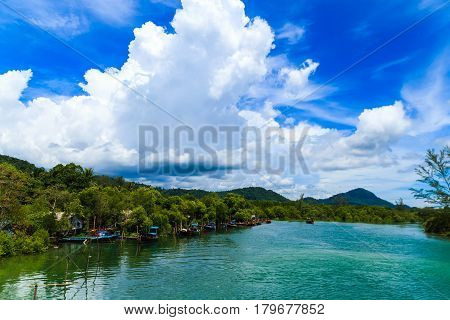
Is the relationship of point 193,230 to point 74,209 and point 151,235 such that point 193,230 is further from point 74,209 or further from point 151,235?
point 74,209

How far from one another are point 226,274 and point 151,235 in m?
23.6

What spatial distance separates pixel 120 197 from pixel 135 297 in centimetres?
3336

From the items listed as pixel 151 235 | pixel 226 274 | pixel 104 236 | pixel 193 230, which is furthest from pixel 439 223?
pixel 104 236

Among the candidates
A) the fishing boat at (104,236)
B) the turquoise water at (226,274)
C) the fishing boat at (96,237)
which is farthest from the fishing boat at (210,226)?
the turquoise water at (226,274)

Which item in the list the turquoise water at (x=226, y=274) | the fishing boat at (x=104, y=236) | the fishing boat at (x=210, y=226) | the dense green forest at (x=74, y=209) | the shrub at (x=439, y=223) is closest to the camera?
the turquoise water at (x=226, y=274)

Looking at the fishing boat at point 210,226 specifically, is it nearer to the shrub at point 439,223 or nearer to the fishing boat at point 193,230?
the fishing boat at point 193,230

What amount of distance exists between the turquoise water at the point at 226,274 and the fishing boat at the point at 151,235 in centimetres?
611

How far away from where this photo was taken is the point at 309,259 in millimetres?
34594

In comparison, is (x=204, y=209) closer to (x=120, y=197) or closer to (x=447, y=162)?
(x=120, y=197)

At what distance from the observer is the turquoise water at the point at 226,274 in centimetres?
2141

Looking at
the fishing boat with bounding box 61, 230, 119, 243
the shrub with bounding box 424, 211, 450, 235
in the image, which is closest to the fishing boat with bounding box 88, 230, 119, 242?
the fishing boat with bounding box 61, 230, 119, 243

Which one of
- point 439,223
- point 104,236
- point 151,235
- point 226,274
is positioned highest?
point 439,223

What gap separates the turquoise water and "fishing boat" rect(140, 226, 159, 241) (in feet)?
20.1

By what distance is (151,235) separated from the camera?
48.1 meters
